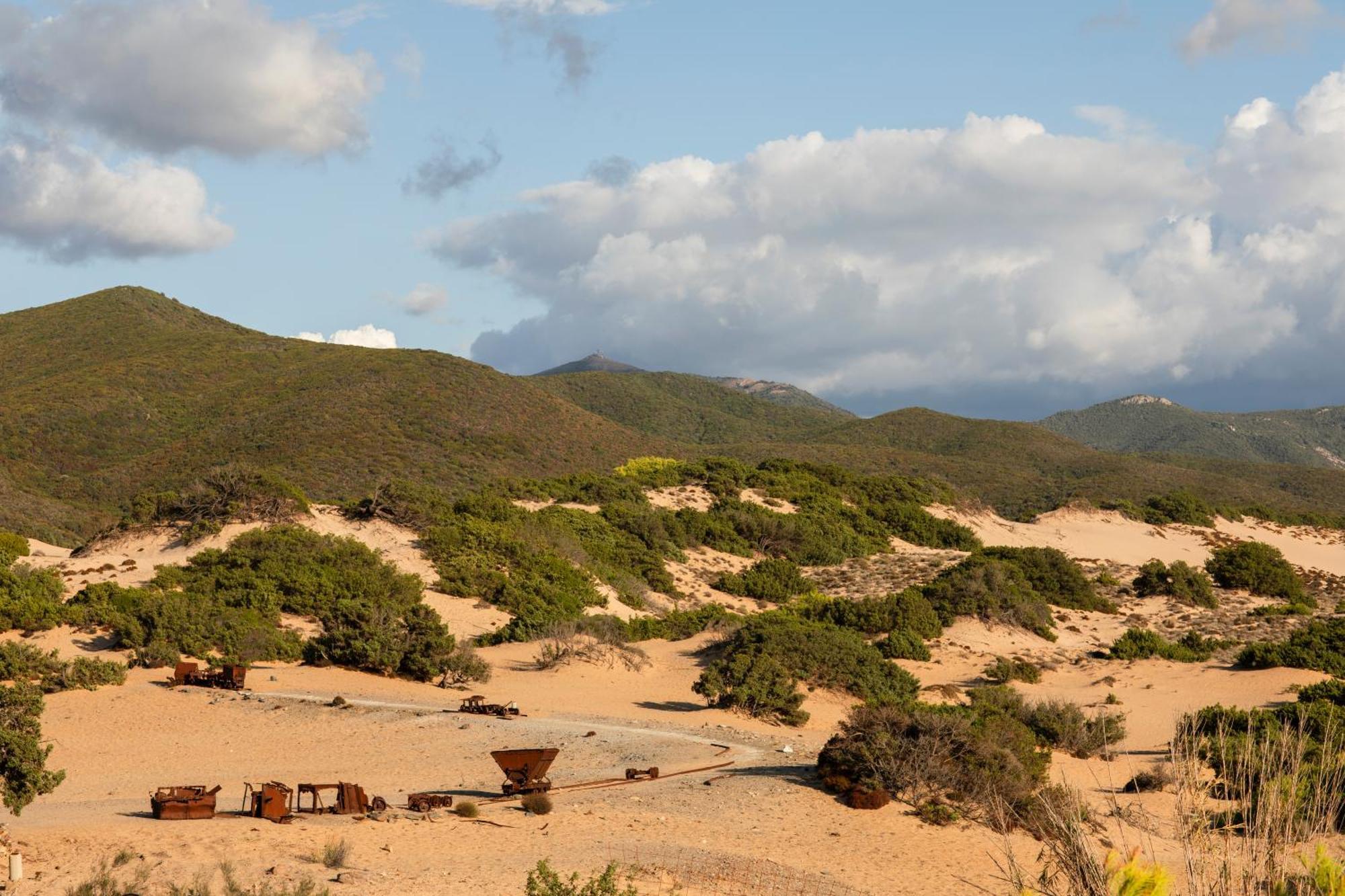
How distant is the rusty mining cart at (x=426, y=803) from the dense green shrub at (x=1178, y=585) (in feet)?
97.0

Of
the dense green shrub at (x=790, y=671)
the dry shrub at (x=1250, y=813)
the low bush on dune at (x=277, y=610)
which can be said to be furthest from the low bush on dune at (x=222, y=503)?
the dry shrub at (x=1250, y=813)

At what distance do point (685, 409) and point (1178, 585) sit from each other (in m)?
110

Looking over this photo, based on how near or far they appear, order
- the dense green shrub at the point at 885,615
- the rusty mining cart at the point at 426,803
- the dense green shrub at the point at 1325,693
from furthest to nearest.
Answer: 1. the dense green shrub at the point at 885,615
2. the dense green shrub at the point at 1325,693
3. the rusty mining cart at the point at 426,803

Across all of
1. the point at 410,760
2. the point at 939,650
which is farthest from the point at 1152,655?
the point at 410,760

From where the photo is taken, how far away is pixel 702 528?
145 feet

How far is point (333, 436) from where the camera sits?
72688 mm

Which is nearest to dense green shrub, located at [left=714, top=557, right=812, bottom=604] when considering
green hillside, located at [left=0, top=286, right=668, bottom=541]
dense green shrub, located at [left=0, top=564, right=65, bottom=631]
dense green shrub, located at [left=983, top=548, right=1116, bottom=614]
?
dense green shrub, located at [left=983, top=548, right=1116, bottom=614]

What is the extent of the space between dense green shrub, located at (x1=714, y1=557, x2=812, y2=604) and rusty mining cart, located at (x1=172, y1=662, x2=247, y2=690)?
19772 millimetres

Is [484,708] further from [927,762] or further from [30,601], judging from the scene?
[30,601]

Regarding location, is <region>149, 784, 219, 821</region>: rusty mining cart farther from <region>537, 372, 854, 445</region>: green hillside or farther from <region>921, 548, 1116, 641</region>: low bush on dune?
<region>537, 372, 854, 445</region>: green hillside

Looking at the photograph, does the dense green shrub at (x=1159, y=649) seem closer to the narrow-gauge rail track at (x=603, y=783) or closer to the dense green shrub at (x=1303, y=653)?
the dense green shrub at (x=1303, y=653)

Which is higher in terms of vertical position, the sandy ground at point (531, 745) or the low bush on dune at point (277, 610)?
the low bush on dune at point (277, 610)

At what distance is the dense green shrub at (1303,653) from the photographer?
23547 mm

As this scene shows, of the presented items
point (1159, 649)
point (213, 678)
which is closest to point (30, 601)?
point (213, 678)
